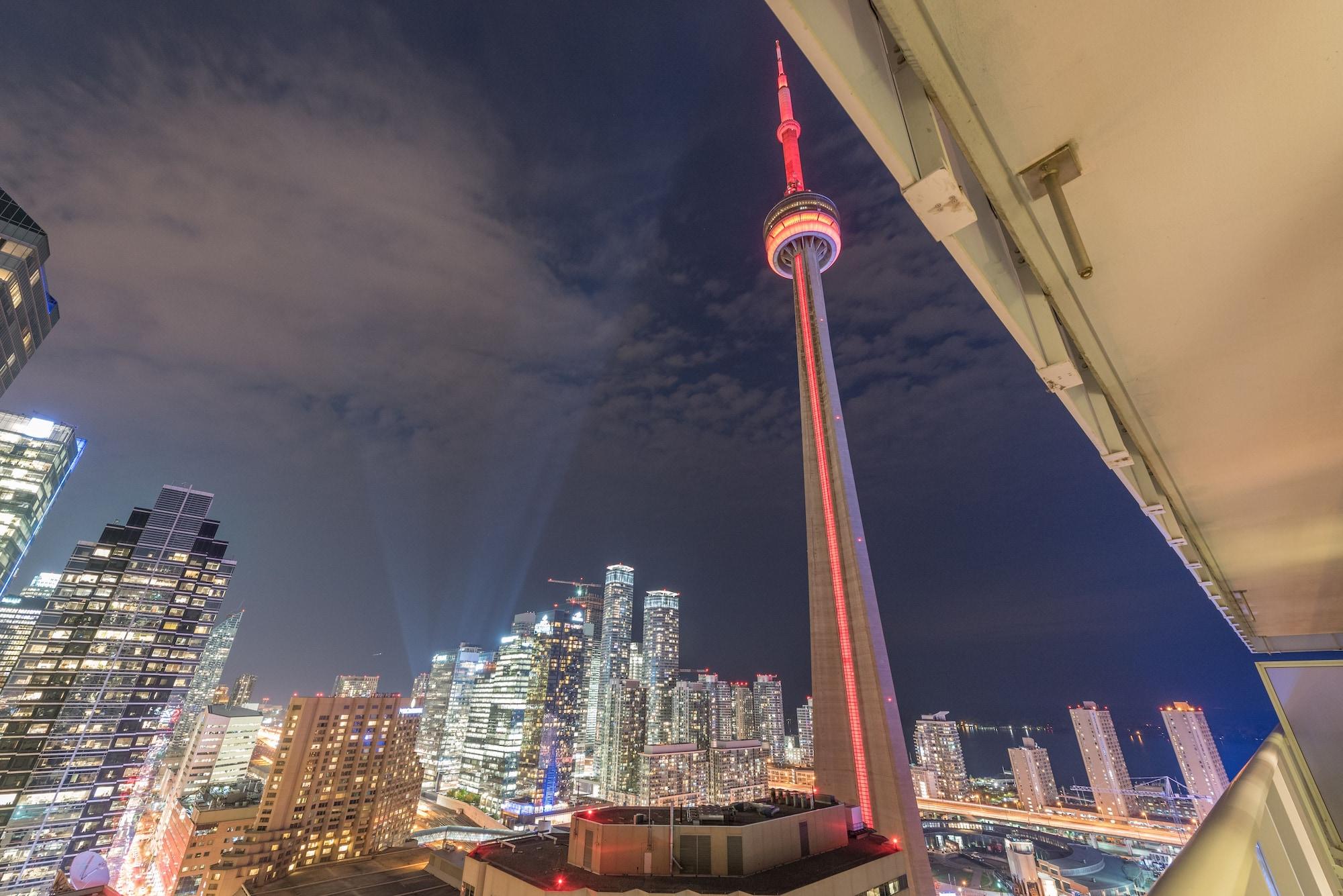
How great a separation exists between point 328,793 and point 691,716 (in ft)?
178

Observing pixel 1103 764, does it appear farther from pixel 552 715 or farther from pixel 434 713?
pixel 434 713

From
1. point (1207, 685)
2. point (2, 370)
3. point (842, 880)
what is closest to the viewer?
point (842, 880)

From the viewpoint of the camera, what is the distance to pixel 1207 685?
15900 centimetres

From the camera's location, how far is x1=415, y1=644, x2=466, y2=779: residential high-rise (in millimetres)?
101000

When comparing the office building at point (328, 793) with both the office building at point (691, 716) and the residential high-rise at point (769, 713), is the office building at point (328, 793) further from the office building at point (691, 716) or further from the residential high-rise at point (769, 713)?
the residential high-rise at point (769, 713)

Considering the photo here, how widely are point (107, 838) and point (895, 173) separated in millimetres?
60673

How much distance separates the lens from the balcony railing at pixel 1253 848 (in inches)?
34.4

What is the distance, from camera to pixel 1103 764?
193 feet

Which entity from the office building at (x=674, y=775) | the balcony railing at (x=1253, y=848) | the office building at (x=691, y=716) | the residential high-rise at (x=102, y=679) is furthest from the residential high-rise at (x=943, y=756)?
the residential high-rise at (x=102, y=679)

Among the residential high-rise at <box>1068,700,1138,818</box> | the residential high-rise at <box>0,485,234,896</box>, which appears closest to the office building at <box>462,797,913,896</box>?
the residential high-rise at <box>0,485,234,896</box>

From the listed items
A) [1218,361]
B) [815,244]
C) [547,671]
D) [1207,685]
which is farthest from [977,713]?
[1218,361]

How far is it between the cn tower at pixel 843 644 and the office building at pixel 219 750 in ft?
276

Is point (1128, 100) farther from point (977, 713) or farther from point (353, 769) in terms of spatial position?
point (977, 713)

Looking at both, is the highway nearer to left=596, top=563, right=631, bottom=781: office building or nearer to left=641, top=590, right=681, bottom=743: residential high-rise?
left=596, top=563, right=631, bottom=781: office building
